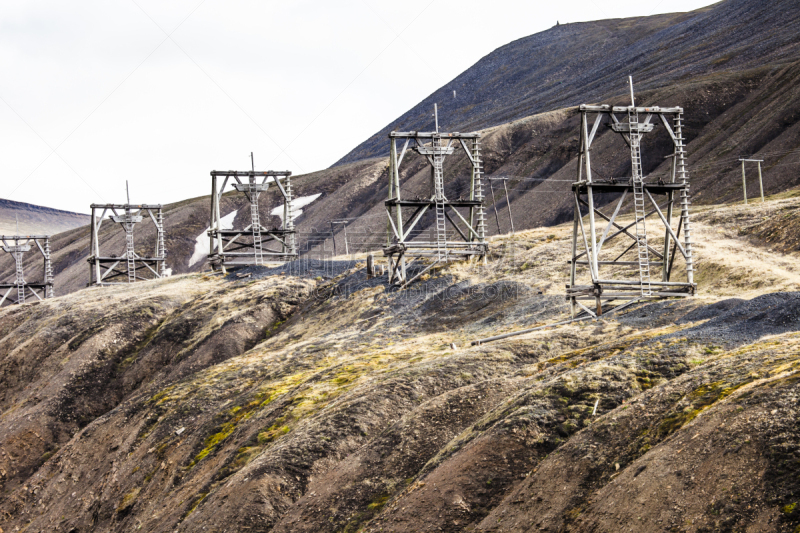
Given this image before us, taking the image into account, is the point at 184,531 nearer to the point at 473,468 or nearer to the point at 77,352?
the point at 473,468

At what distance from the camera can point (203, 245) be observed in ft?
338

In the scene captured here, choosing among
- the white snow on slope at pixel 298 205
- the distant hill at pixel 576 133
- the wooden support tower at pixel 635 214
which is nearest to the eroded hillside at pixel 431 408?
the wooden support tower at pixel 635 214

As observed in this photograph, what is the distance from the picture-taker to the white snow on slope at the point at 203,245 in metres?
99.3

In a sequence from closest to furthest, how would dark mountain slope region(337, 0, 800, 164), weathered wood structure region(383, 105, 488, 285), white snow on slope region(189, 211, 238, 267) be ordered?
weathered wood structure region(383, 105, 488, 285) → dark mountain slope region(337, 0, 800, 164) → white snow on slope region(189, 211, 238, 267)

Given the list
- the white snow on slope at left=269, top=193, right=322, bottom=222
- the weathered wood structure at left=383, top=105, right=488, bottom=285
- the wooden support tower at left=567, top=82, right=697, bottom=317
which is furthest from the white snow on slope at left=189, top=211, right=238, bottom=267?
the wooden support tower at left=567, top=82, right=697, bottom=317

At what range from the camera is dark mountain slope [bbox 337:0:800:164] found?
96688 mm

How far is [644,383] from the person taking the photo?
1503 centimetres

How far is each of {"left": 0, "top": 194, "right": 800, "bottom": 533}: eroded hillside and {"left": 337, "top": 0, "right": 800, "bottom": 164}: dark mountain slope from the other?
220 ft

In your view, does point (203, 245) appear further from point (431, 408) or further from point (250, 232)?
point (431, 408)

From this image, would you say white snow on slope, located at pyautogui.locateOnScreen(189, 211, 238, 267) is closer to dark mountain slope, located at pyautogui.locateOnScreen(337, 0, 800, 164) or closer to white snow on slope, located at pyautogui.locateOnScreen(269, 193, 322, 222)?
white snow on slope, located at pyautogui.locateOnScreen(269, 193, 322, 222)

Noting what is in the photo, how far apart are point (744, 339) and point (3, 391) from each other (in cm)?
3560

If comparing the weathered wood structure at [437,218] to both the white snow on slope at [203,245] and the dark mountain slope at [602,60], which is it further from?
the white snow on slope at [203,245]

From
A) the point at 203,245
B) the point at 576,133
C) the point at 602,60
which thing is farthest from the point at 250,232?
the point at 602,60

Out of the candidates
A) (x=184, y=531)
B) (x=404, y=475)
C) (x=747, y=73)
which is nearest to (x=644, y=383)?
(x=404, y=475)
